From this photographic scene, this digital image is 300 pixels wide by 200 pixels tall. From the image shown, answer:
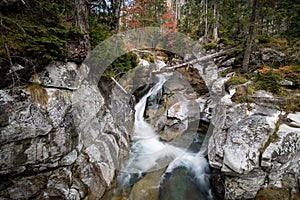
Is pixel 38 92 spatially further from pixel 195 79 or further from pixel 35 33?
pixel 195 79

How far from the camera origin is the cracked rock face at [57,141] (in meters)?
3.85

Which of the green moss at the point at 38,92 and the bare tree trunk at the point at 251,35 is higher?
the bare tree trunk at the point at 251,35

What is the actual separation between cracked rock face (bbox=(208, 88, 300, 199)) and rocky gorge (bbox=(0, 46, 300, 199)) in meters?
0.03

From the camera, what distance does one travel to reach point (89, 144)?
5.66 m

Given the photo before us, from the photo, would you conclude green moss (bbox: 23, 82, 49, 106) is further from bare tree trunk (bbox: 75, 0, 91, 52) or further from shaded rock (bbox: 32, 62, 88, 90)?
bare tree trunk (bbox: 75, 0, 91, 52)

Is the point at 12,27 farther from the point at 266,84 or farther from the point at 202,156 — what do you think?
the point at 266,84

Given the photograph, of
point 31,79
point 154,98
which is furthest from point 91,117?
point 154,98

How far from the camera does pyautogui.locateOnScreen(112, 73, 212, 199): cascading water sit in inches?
241

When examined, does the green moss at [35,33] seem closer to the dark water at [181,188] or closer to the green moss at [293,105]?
the dark water at [181,188]

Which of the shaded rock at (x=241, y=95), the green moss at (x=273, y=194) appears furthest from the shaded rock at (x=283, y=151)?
the shaded rock at (x=241, y=95)

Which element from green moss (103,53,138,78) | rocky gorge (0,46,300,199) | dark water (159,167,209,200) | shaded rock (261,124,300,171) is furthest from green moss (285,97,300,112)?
green moss (103,53,138,78)

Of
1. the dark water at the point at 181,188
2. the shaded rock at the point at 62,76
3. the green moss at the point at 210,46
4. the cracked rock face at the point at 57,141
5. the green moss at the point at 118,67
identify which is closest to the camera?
the cracked rock face at the point at 57,141

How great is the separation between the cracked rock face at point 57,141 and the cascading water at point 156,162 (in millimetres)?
776

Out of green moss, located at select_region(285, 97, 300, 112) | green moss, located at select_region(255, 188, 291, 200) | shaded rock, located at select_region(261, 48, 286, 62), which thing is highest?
shaded rock, located at select_region(261, 48, 286, 62)
